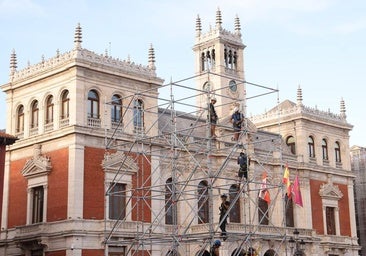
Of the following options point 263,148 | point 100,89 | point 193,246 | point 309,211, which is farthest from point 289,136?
point 100,89

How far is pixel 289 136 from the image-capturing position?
182 ft

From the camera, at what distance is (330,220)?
55.0 m

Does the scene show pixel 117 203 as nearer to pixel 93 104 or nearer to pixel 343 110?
pixel 93 104

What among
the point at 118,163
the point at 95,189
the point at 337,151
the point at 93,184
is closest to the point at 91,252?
the point at 95,189

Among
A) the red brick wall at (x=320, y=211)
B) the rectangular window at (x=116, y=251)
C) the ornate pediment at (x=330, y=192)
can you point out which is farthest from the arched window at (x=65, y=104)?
the ornate pediment at (x=330, y=192)

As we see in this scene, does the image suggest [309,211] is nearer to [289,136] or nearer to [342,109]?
[289,136]

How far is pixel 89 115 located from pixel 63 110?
1587 millimetres

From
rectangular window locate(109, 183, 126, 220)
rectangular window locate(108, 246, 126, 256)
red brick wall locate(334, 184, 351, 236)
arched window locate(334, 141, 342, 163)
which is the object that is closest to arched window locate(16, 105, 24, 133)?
rectangular window locate(109, 183, 126, 220)

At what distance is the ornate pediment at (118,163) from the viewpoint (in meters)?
40.3

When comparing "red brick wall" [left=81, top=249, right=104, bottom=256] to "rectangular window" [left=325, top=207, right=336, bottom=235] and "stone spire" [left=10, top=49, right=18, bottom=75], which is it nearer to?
"stone spire" [left=10, top=49, right=18, bottom=75]

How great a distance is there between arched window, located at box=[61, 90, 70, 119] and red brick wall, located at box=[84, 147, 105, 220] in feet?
8.55

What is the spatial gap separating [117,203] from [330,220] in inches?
832

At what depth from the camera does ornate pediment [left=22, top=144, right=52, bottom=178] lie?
4041cm

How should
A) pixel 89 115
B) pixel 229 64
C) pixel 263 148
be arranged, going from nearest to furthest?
pixel 89 115
pixel 263 148
pixel 229 64
